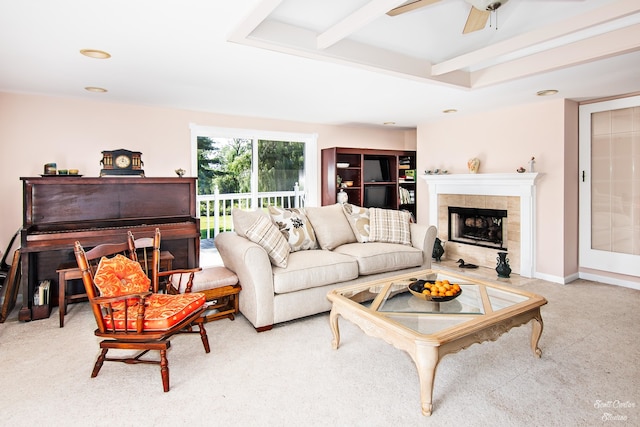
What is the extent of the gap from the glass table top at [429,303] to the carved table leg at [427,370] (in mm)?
154

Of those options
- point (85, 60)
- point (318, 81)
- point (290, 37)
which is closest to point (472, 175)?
point (318, 81)

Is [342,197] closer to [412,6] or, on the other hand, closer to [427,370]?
[412,6]

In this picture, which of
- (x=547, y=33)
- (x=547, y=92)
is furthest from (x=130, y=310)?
(x=547, y=92)

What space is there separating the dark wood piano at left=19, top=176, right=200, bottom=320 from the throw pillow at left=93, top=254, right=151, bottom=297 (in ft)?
3.62

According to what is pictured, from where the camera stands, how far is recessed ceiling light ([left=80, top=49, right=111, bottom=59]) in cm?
Answer: 266

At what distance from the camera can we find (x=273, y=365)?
241 centimetres

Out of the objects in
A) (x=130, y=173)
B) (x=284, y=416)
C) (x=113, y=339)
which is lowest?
(x=284, y=416)

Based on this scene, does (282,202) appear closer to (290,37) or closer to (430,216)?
(430,216)

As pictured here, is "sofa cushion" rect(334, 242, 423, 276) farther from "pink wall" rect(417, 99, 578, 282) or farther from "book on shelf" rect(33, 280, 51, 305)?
"book on shelf" rect(33, 280, 51, 305)

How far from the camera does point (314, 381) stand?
2207 mm

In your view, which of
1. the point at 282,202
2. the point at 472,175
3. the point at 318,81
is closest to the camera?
the point at 318,81

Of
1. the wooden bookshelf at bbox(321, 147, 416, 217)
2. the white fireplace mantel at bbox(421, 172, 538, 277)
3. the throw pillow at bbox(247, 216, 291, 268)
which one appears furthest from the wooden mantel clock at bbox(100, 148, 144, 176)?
the white fireplace mantel at bbox(421, 172, 538, 277)

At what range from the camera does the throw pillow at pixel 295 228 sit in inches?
144

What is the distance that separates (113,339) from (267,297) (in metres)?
1.09
